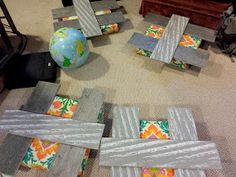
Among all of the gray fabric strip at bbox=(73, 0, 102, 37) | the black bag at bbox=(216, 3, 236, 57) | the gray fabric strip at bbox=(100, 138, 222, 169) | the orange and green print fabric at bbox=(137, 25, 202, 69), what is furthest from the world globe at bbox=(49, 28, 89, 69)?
the black bag at bbox=(216, 3, 236, 57)

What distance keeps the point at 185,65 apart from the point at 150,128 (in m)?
0.70

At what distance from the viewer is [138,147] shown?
1.29m

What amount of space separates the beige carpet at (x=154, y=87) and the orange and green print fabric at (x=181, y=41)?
58mm

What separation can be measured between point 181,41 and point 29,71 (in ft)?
3.96

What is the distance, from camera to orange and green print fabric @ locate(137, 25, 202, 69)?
6.06 ft

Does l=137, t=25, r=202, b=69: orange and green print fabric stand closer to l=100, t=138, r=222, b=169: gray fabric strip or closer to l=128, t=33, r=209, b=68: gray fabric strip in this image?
l=128, t=33, r=209, b=68: gray fabric strip

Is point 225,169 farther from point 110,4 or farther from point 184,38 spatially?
point 110,4

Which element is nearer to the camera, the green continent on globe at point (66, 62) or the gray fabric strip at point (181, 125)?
the gray fabric strip at point (181, 125)

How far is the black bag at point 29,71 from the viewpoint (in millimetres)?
1760

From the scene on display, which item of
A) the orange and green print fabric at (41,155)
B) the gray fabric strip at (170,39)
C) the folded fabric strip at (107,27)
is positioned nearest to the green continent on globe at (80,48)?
the folded fabric strip at (107,27)

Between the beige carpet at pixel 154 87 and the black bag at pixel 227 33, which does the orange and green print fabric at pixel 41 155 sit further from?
the black bag at pixel 227 33

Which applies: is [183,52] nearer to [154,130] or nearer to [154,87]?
[154,87]

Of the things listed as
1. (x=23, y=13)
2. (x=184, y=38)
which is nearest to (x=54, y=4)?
(x=23, y=13)

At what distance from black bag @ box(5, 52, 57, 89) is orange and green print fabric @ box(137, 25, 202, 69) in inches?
28.9
